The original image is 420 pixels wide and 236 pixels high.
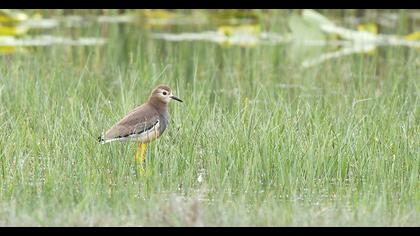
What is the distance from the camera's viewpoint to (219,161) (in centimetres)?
662

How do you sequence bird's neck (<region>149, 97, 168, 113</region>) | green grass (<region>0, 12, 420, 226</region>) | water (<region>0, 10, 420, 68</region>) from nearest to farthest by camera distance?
green grass (<region>0, 12, 420, 226</region>)
bird's neck (<region>149, 97, 168, 113</region>)
water (<region>0, 10, 420, 68</region>)

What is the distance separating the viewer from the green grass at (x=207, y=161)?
569cm

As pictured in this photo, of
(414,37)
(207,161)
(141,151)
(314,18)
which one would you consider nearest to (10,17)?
(314,18)

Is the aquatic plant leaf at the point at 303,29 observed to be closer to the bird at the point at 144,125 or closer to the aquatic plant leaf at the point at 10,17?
the aquatic plant leaf at the point at 10,17

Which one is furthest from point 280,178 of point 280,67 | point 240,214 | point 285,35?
point 285,35

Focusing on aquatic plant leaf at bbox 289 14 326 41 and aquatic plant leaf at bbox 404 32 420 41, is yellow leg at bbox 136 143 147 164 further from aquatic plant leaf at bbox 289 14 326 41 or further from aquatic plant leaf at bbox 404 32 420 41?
aquatic plant leaf at bbox 289 14 326 41

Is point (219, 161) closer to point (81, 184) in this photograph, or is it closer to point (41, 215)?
point (81, 184)

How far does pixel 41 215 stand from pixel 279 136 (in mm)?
2043

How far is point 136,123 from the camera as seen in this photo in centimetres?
696

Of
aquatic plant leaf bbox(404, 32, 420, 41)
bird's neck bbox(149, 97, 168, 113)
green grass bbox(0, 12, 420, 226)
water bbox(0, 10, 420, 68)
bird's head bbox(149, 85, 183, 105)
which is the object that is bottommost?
green grass bbox(0, 12, 420, 226)

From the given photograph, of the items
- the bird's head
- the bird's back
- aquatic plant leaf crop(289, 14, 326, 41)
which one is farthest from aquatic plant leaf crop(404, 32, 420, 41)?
the bird's back

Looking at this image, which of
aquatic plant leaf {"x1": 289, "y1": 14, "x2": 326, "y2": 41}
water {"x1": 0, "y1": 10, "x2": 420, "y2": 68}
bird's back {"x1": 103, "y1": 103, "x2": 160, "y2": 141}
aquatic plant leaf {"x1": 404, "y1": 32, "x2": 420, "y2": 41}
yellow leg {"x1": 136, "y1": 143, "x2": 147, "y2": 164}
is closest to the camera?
bird's back {"x1": 103, "y1": 103, "x2": 160, "y2": 141}

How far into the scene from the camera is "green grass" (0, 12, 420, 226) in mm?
5688

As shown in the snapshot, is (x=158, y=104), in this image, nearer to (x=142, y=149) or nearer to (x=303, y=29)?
(x=142, y=149)
